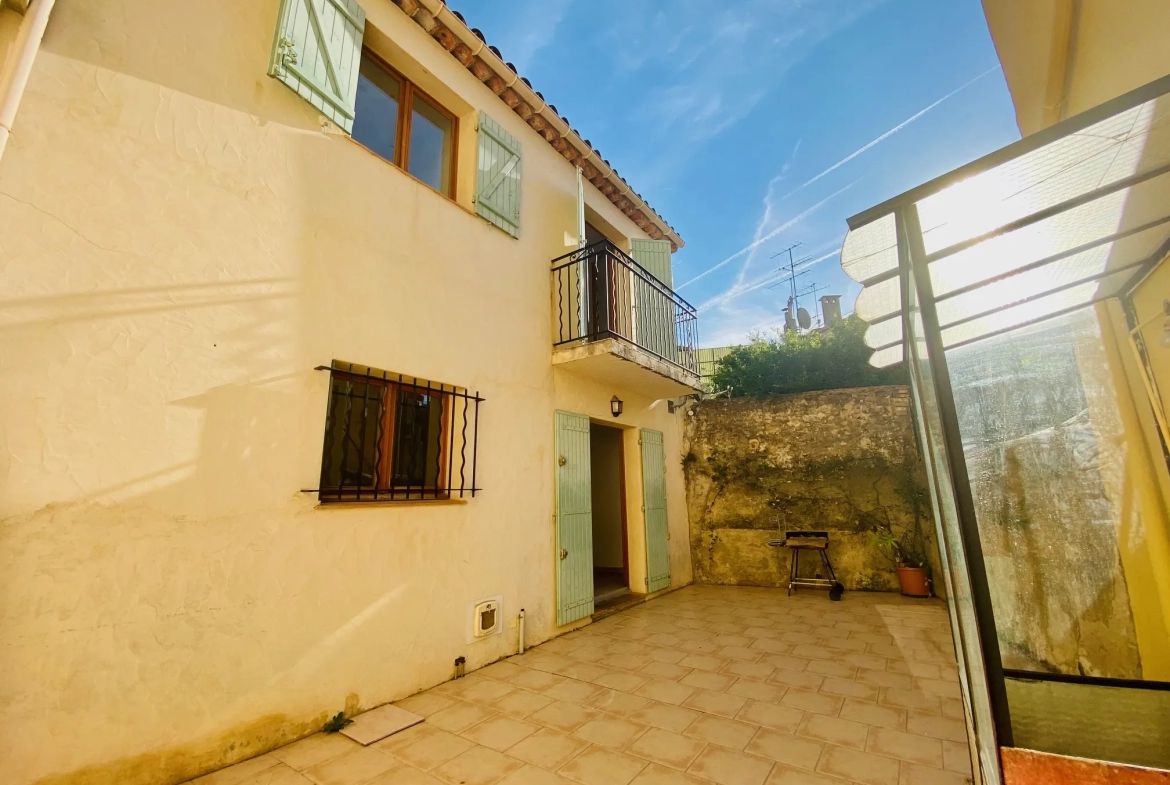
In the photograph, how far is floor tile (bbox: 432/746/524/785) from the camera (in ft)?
→ 7.62

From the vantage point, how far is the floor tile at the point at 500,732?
8.87 feet

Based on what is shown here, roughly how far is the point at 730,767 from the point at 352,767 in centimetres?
210

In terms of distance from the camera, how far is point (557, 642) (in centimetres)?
473

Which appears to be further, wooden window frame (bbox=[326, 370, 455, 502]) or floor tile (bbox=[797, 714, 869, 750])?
wooden window frame (bbox=[326, 370, 455, 502])

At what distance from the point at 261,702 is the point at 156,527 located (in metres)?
1.22

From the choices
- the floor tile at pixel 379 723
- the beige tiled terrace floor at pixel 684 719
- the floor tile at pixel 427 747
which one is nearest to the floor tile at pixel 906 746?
the beige tiled terrace floor at pixel 684 719

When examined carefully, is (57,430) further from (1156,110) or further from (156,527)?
(1156,110)

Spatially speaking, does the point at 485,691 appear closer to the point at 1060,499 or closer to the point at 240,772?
the point at 240,772

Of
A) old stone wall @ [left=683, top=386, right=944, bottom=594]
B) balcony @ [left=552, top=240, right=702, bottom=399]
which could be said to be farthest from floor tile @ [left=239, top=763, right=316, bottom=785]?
old stone wall @ [left=683, top=386, right=944, bottom=594]

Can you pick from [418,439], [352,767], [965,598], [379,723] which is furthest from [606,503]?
[965,598]

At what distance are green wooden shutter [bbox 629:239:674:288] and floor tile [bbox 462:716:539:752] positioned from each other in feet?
21.2

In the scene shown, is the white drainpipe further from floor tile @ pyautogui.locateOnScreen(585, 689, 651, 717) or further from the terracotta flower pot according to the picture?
the terracotta flower pot

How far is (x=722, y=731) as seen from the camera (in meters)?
2.80

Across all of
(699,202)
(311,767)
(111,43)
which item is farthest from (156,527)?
(699,202)
